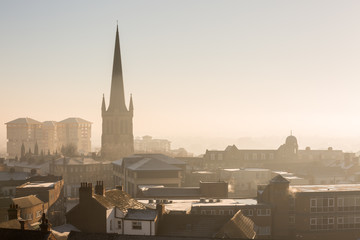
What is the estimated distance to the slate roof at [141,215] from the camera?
44094 millimetres

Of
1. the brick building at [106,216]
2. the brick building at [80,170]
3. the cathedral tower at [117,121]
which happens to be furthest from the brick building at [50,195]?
the cathedral tower at [117,121]

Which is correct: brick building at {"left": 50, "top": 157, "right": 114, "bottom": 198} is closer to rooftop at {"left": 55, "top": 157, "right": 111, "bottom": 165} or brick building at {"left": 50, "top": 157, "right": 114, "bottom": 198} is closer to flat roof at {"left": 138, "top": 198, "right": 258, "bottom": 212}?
rooftop at {"left": 55, "top": 157, "right": 111, "bottom": 165}

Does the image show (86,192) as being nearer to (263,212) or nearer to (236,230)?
(236,230)

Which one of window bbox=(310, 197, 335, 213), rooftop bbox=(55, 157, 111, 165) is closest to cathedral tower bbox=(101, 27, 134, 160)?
rooftop bbox=(55, 157, 111, 165)

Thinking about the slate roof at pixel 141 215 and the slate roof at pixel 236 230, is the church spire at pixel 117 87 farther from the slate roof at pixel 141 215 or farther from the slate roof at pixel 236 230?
the slate roof at pixel 236 230

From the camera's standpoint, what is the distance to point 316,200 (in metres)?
62.3

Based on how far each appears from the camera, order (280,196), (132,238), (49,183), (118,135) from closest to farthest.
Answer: (132,238)
(280,196)
(49,183)
(118,135)

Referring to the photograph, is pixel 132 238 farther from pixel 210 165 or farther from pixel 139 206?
pixel 210 165

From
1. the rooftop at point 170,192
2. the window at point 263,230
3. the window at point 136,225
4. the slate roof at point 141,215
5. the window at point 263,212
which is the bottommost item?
the window at point 263,230

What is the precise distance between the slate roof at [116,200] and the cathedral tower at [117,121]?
109m

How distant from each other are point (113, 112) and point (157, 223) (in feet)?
403

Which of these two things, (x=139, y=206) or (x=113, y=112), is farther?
(x=113, y=112)

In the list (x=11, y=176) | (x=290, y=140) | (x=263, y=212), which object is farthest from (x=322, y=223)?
(x=290, y=140)

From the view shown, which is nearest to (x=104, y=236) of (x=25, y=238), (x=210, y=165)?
(x=25, y=238)
